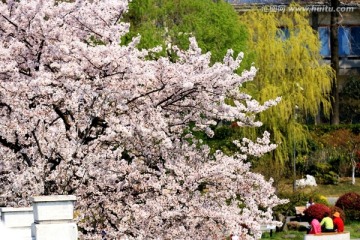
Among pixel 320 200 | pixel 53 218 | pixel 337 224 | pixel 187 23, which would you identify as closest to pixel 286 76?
pixel 320 200

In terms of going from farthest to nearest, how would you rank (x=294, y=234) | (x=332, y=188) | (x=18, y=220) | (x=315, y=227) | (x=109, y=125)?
(x=332, y=188)
(x=294, y=234)
(x=315, y=227)
(x=109, y=125)
(x=18, y=220)

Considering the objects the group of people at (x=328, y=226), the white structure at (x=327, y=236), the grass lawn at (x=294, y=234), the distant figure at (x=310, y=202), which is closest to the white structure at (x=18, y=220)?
the white structure at (x=327, y=236)

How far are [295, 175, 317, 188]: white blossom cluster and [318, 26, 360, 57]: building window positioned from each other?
18665mm

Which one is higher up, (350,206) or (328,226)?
(328,226)

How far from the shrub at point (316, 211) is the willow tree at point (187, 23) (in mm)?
6584

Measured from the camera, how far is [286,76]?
5453 centimetres

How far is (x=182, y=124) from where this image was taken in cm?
2212

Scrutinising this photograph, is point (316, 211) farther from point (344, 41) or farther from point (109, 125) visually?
point (344, 41)

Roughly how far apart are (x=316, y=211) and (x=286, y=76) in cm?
1298

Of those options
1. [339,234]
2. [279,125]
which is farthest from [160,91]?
[279,125]

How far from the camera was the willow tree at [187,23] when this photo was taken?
39031 millimetres

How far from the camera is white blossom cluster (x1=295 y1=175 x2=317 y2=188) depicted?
178ft

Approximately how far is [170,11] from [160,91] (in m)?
19.9

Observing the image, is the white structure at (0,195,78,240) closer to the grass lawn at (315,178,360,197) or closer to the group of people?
the group of people
